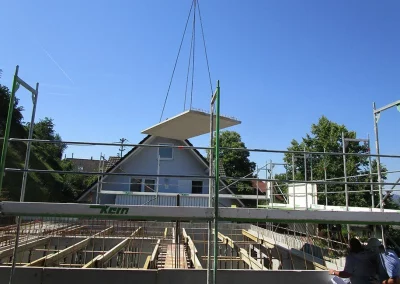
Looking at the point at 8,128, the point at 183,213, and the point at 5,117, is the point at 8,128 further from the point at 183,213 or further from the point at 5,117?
the point at 5,117

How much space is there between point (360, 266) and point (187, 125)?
513 cm

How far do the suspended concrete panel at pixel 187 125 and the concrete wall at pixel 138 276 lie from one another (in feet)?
10.2

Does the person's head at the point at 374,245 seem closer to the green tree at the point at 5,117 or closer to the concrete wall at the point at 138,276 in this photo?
the concrete wall at the point at 138,276

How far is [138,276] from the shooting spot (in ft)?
20.5

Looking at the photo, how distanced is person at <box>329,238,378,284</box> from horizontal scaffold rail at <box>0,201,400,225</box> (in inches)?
19.5

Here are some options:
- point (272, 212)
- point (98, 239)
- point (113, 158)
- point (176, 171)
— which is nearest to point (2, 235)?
point (98, 239)

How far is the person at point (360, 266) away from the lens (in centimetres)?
526

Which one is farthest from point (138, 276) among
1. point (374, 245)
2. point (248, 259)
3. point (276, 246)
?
point (276, 246)

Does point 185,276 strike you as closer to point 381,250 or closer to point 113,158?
point 381,250

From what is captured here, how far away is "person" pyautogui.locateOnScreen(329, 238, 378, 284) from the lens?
5.26 metres

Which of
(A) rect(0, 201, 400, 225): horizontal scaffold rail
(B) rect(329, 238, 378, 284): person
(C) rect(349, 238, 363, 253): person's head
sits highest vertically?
(A) rect(0, 201, 400, 225): horizontal scaffold rail

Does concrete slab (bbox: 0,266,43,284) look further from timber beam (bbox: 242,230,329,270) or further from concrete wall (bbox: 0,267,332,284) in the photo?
timber beam (bbox: 242,230,329,270)

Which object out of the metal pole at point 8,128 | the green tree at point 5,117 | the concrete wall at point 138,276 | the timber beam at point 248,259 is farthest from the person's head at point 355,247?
the green tree at point 5,117

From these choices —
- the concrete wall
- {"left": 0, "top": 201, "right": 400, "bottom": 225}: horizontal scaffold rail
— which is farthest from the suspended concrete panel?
the concrete wall
